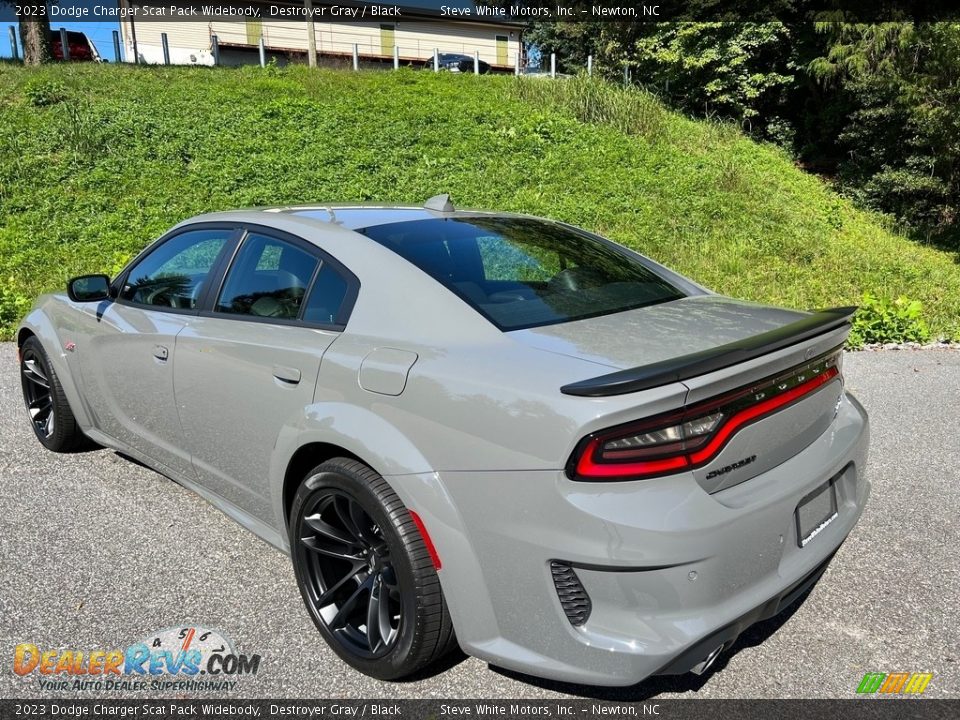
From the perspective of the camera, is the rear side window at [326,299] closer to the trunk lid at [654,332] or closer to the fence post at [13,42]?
the trunk lid at [654,332]

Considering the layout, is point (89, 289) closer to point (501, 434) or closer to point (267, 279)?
point (267, 279)

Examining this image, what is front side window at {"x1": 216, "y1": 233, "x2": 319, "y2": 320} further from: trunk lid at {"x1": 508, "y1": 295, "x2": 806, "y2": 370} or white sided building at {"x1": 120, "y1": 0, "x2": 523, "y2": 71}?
white sided building at {"x1": 120, "y1": 0, "x2": 523, "y2": 71}

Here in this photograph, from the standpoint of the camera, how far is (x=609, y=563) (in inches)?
72.9

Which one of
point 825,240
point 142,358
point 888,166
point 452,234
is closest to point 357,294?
point 452,234

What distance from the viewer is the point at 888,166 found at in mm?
18625

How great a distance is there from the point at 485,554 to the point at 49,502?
9.12 ft

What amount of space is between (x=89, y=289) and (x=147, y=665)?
2060 millimetres

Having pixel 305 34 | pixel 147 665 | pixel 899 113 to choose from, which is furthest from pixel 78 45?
pixel 147 665

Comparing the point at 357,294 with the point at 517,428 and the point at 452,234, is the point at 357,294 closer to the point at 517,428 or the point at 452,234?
the point at 452,234

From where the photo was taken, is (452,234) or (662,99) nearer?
(452,234)

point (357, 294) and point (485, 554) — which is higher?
point (357, 294)

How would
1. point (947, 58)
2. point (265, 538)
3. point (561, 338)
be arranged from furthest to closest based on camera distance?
1. point (947, 58)
2. point (265, 538)
3. point (561, 338)

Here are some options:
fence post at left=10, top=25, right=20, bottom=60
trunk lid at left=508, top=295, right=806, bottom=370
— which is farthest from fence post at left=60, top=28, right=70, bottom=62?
trunk lid at left=508, top=295, right=806, bottom=370

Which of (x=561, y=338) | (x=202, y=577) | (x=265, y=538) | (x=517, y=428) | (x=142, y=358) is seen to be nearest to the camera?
(x=517, y=428)
